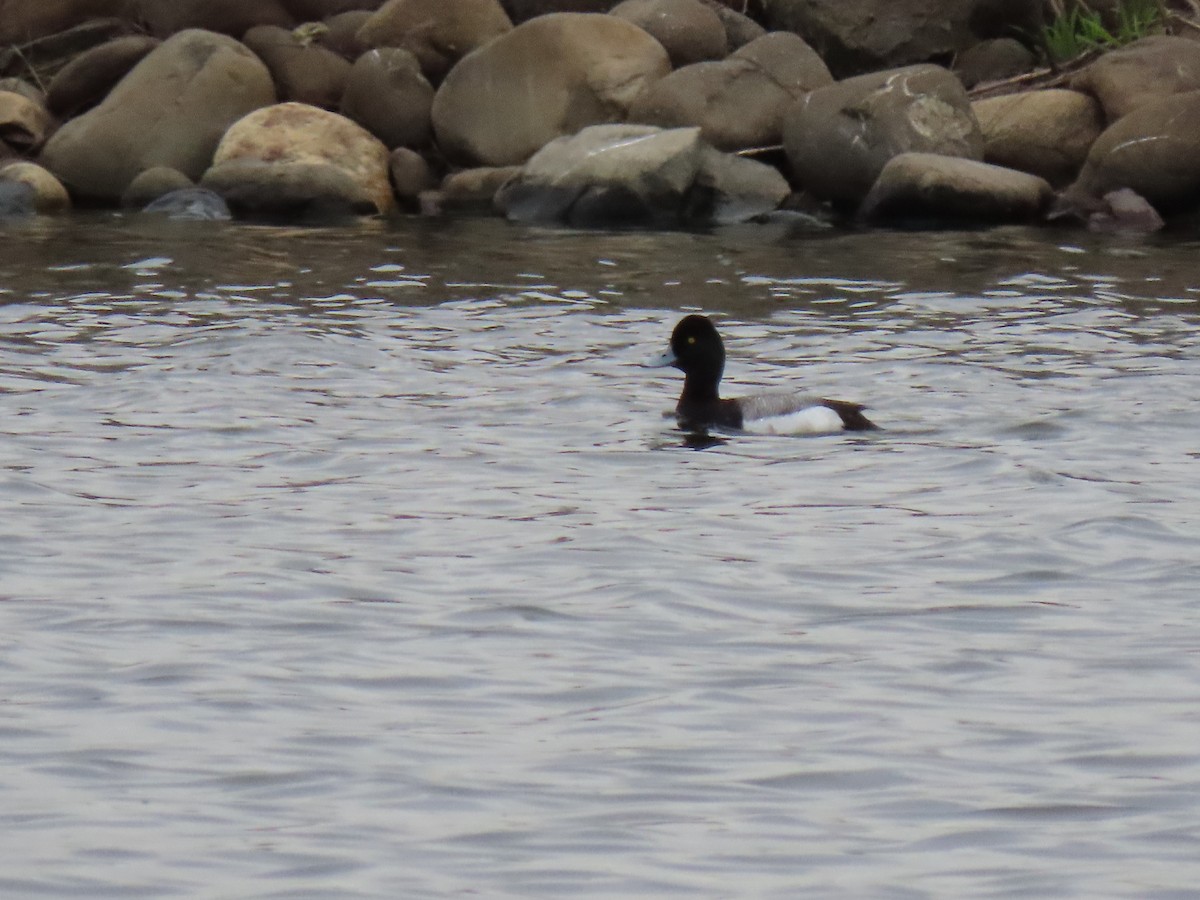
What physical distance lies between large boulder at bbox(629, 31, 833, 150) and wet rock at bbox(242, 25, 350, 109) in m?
3.63

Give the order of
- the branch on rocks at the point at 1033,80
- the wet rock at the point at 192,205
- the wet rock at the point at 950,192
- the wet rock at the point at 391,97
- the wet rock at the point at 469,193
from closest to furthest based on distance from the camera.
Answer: the wet rock at the point at 950,192 → the wet rock at the point at 192,205 → the wet rock at the point at 469,193 → the branch on rocks at the point at 1033,80 → the wet rock at the point at 391,97

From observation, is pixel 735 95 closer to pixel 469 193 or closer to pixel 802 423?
pixel 469 193

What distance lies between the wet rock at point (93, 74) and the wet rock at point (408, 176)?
302 cm

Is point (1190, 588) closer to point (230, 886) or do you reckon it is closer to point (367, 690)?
point (367, 690)

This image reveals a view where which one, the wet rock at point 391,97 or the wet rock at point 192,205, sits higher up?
the wet rock at point 391,97

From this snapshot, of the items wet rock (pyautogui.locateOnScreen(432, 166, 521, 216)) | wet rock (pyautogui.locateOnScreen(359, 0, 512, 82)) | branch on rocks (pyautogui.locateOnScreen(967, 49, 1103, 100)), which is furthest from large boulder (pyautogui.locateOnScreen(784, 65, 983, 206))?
wet rock (pyautogui.locateOnScreen(359, 0, 512, 82))

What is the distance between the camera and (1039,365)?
12227 mm

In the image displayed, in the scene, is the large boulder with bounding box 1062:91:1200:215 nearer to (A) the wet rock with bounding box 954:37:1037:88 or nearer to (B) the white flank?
(A) the wet rock with bounding box 954:37:1037:88

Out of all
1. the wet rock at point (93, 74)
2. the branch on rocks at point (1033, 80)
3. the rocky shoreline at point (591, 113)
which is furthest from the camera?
the wet rock at point (93, 74)

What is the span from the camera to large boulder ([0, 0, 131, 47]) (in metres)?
24.5

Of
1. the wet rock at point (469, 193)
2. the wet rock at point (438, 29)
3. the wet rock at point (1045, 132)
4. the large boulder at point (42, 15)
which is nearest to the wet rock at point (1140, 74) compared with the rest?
the wet rock at point (1045, 132)

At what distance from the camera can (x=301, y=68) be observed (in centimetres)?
2334

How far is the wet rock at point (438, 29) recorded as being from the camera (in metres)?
23.3

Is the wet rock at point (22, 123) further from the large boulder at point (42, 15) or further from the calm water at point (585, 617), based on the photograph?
the calm water at point (585, 617)
